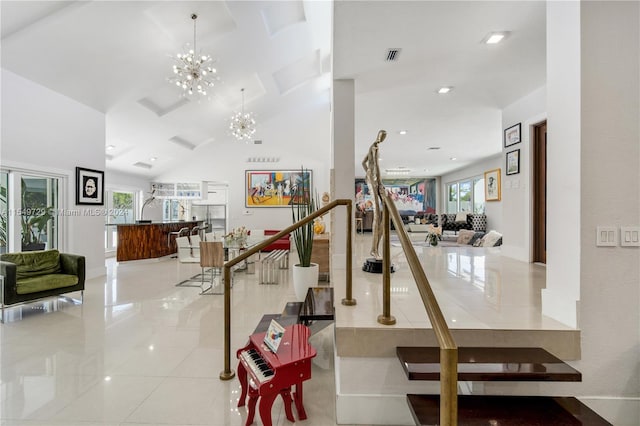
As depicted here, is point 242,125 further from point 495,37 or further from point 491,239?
point 491,239

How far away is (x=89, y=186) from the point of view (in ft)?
17.8

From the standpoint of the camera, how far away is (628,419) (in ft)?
5.62

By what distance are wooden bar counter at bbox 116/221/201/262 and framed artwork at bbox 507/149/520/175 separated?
818cm

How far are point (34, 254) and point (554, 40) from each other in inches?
238

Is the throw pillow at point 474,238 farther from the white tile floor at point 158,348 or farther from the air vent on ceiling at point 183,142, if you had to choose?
the air vent on ceiling at point 183,142

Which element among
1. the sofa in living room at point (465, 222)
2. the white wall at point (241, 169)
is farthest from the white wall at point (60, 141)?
the sofa in living room at point (465, 222)

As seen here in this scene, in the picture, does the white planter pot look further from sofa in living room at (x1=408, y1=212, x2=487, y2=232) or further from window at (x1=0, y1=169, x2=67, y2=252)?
sofa in living room at (x1=408, y1=212, x2=487, y2=232)

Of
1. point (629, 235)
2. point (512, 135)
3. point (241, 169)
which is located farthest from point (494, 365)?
point (241, 169)

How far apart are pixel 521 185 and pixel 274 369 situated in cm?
443

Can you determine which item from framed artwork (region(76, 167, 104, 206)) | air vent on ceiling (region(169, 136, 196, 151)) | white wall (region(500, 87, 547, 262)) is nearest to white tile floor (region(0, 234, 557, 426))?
white wall (region(500, 87, 547, 262))

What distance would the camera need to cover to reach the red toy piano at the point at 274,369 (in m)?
1.61

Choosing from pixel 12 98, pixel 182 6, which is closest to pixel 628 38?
pixel 182 6

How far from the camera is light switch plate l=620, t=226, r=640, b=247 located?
5.71 feet

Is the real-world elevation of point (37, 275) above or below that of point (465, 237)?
below
